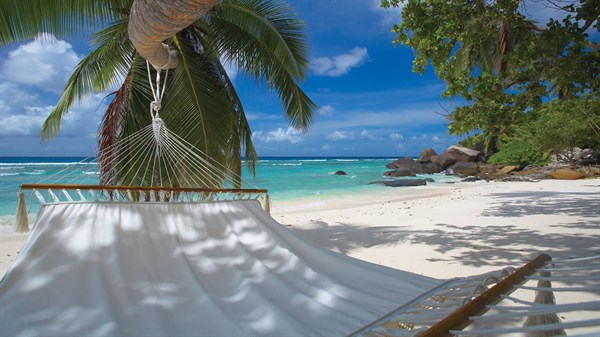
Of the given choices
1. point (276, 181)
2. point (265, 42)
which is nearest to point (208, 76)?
point (265, 42)

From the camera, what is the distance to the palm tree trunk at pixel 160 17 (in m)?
1.12

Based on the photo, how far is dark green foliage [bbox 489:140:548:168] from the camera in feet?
51.5

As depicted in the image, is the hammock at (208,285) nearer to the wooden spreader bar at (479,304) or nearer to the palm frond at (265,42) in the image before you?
the wooden spreader bar at (479,304)

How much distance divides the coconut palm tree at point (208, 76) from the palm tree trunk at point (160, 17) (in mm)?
2262

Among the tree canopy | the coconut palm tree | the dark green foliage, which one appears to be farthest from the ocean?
the dark green foliage

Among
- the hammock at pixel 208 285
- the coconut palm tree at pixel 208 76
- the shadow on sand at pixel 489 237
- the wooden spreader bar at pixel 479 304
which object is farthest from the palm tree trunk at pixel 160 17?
the shadow on sand at pixel 489 237

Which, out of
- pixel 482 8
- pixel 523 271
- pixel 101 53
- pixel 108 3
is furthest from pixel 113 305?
pixel 482 8

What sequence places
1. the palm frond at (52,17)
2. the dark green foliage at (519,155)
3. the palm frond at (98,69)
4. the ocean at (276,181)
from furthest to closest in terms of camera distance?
the dark green foliage at (519,155) < the ocean at (276,181) < the palm frond at (98,69) < the palm frond at (52,17)

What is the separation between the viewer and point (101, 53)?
378cm

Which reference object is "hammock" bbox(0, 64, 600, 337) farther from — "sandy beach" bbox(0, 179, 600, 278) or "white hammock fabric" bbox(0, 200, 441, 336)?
"sandy beach" bbox(0, 179, 600, 278)

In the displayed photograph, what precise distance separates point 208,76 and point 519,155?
1610 centimetres

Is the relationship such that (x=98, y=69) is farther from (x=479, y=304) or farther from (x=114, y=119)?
(x=479, y=304)

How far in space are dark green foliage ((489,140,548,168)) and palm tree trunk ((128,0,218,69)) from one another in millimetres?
17502

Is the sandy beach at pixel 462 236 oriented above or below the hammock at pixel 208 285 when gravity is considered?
below
